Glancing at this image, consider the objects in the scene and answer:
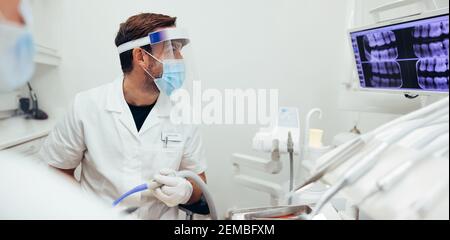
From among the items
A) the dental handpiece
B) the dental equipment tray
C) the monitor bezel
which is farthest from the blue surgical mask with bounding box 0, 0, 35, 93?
the monitor bezel

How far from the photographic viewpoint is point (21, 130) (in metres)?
0.98

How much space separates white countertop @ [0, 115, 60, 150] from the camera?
0.91m

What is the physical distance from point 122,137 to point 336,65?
89 cm

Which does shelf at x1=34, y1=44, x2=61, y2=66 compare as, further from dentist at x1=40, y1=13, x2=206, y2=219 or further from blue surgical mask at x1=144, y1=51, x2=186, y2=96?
blue surgical mask at x1=144, y1=51, x2=186, y2=96

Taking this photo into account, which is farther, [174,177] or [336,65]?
[336,65]

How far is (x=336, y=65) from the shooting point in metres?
1.15

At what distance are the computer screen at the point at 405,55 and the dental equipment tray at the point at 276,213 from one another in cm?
55

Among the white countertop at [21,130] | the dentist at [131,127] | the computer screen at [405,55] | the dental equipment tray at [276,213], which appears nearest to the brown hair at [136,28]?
the dentist at [131,127]

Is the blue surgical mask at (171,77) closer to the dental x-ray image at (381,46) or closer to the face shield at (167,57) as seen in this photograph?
the face shield at (167,57)

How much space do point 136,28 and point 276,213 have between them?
0.75 meters

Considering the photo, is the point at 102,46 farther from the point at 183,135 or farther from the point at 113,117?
the point at 183,135

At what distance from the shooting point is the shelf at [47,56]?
823mm
